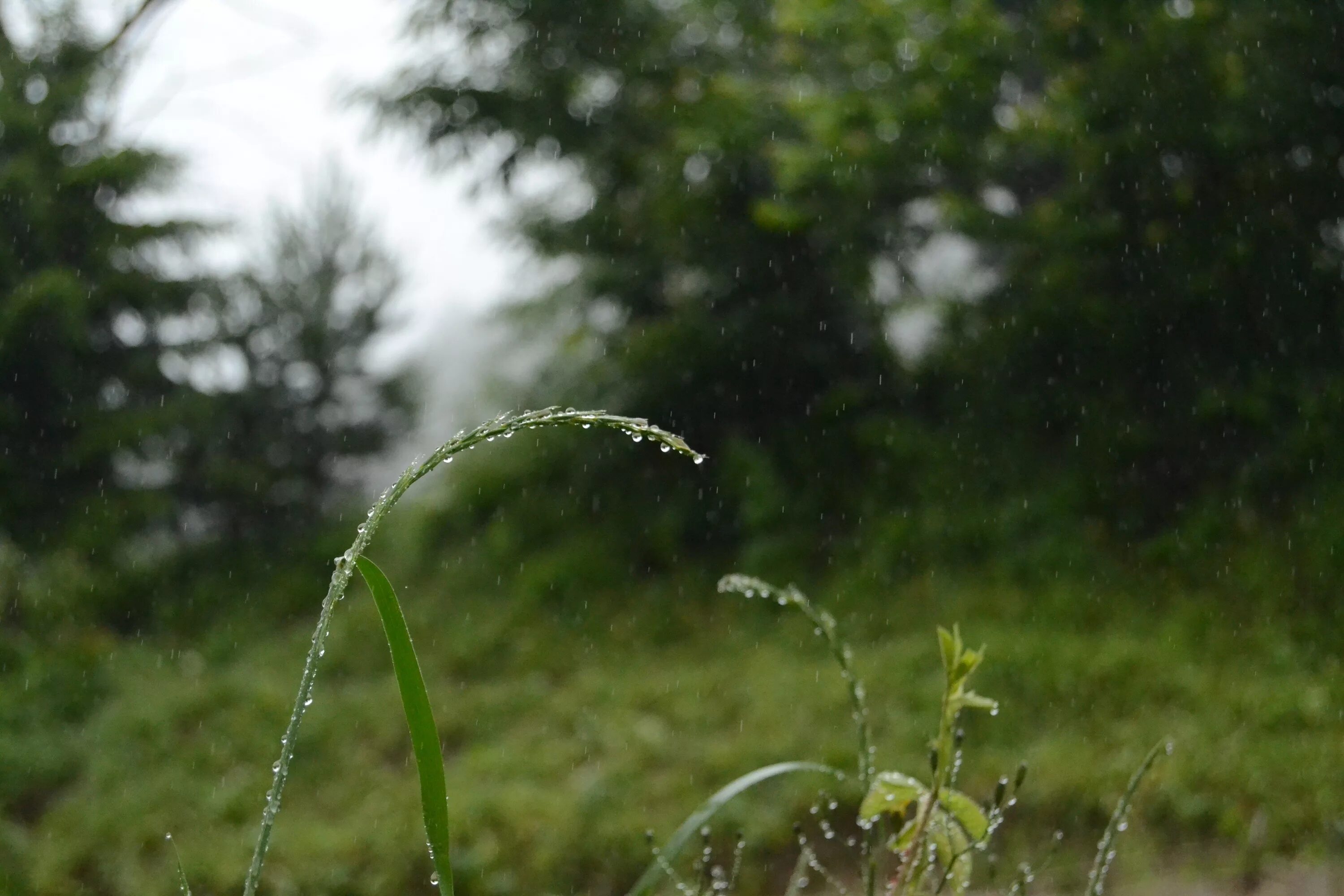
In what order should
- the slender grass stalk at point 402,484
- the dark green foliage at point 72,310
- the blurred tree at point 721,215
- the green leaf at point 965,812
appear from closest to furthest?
the slender grass stalk at point 402,484, the green leaf at point 965,812, the blurred tree at point 721,215, the dark green foliage at point 72,310

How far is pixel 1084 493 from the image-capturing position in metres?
5.28

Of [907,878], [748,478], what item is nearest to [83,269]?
[748,478]

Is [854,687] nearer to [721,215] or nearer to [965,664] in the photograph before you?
[965,664]

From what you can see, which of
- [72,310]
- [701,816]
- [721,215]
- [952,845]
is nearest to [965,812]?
[952,845]

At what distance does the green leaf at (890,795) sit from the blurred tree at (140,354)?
698 centimetres

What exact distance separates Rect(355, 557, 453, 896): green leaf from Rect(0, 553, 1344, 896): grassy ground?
2845 mm

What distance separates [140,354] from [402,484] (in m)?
7.74

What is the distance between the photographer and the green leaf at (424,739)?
511mm

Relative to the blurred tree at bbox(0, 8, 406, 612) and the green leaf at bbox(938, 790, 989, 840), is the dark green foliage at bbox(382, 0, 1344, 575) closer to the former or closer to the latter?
the blurred tree at bbox(0, 8, 406, 612)

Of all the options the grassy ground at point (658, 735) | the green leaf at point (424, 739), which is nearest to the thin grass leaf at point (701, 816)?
the green leaf at point (424, 739)

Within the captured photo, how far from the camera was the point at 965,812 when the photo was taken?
24.8 inches

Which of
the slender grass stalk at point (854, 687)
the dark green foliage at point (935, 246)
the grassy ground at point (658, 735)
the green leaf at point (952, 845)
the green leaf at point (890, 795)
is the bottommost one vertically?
the green leaf at point (952, 845)

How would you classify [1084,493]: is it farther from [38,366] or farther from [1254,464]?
[38,366]

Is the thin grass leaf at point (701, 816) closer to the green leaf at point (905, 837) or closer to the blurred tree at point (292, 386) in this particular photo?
the green leaf at point (905, 837)
